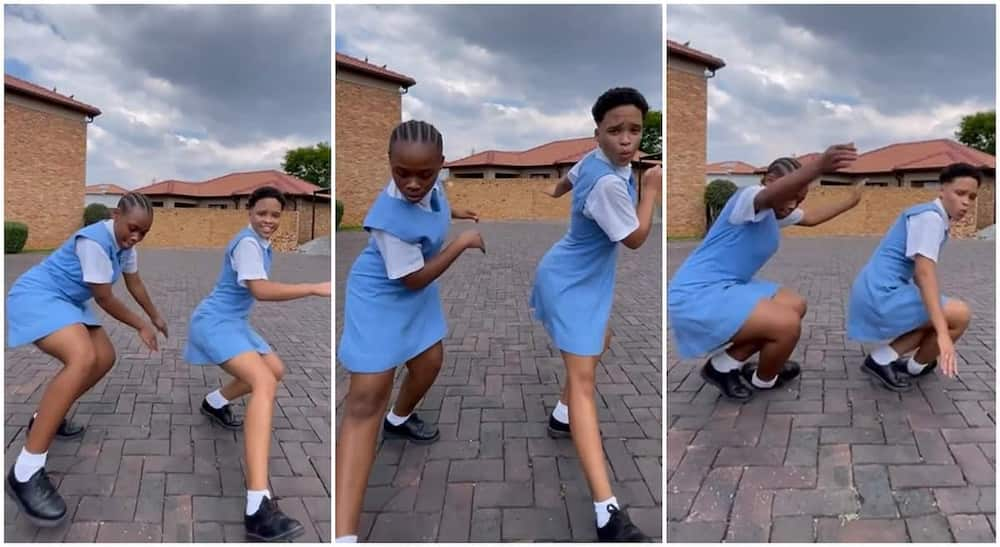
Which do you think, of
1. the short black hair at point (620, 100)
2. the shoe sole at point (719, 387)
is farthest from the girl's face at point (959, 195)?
the short black hair at point (620, 100)

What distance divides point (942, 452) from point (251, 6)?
2945mm

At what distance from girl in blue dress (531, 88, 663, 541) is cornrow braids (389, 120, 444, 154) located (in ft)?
1.42

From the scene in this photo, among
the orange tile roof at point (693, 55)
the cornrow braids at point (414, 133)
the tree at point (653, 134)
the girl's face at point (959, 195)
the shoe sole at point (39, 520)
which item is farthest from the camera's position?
the girl's face at point (959, 195)

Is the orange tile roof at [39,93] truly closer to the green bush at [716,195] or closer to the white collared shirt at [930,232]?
the green bush at [716,195]

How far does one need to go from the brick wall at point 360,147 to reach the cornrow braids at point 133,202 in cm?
71

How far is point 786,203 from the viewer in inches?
73.5

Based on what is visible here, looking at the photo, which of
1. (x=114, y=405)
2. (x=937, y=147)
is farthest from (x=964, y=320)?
(x=114, y=405)

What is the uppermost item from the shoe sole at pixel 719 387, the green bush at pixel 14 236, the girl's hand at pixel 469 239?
the green bush at pixel 14 236

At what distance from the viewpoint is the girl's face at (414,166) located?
1431mm

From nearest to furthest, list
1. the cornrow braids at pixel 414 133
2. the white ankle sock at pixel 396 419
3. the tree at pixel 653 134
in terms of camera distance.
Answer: the cornrow braids at pixel 414 133 < the tree at pixel 653 134 < the white ankle sock at pixel 396 419

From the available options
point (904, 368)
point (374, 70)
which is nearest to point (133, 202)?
point (374, 70)

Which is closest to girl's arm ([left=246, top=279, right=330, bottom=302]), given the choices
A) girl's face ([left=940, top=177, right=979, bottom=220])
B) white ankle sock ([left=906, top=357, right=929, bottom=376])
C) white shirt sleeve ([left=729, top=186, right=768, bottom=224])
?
white shirt sleeve ([left=729, top=186, right=768, bottom=224])

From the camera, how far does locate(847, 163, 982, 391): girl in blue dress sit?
6.36 feet

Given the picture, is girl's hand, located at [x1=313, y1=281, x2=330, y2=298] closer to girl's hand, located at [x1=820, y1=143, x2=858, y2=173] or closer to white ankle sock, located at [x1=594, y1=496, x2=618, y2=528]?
white ankle sock, located at [x1=594, y1=496, x2=618, y2=528]
